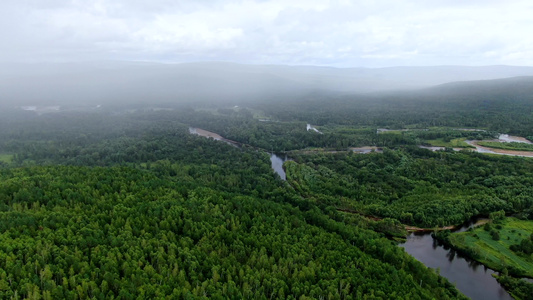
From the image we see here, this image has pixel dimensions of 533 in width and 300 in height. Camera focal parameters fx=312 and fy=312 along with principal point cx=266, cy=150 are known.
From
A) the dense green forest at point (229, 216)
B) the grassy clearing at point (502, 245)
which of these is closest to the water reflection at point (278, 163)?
the dense green forest at point (229, 216)

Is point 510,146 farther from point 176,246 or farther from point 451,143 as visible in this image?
point 176,246

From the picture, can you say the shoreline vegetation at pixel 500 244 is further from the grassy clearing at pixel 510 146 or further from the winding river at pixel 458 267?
the grassy clearing at pixel 510 146

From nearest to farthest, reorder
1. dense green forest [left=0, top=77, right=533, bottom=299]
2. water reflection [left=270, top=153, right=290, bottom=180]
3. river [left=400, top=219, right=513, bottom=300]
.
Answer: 1. dense green forest [left=0, top=77, right=533, bottom=299]
2. river [left=400, top=219, right=513, bottom=300]
3. water reflection [left=270, top=153, right=290, bottom=180]

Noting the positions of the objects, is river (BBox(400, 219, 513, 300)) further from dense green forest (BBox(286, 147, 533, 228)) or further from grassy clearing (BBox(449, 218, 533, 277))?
dense green forest (BBox(286, 147, 533, 228))

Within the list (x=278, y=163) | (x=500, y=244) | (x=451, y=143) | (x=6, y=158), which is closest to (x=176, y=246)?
(x=500, y=244)

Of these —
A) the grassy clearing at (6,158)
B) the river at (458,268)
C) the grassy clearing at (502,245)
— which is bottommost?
the river at (458,268)

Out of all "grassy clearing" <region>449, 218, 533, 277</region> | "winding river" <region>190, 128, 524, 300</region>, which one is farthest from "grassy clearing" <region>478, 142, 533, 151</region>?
"winding river" <region>190, 128, 524, 300</region>

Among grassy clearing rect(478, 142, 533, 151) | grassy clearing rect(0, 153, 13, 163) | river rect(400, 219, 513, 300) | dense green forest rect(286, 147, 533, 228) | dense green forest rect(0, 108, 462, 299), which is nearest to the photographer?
dense green forest rect(0, 108, 462, 299)
